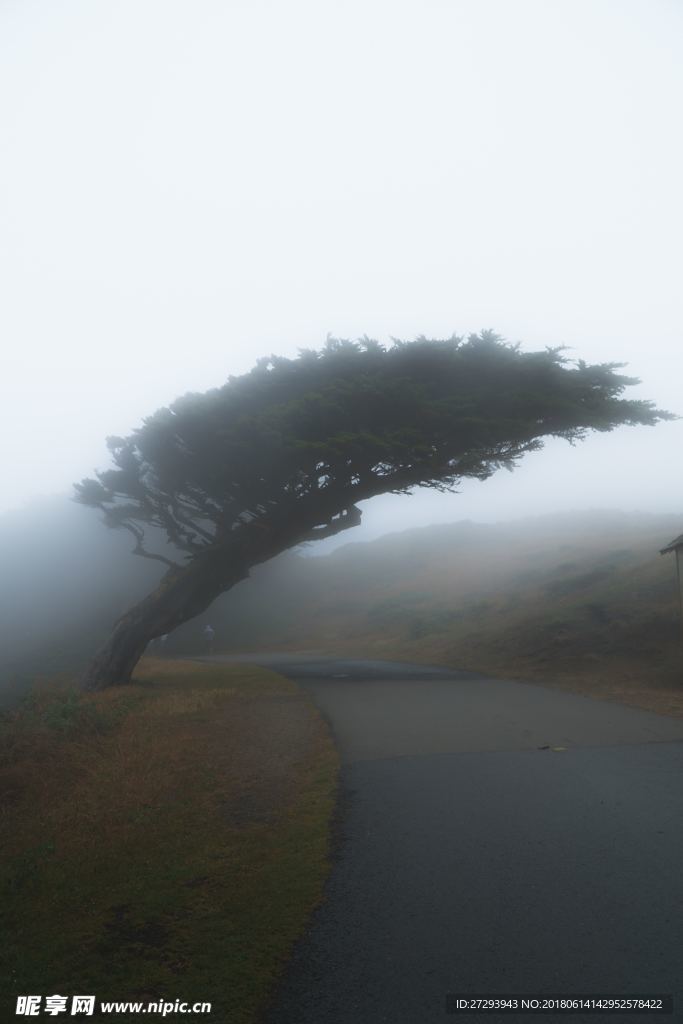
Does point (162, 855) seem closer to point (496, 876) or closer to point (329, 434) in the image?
point (496, 876)

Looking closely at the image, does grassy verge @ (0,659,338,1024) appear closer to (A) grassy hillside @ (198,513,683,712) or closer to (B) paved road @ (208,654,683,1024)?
(B) paved road @ (208,654,683,1024)

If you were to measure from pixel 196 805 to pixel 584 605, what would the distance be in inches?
804

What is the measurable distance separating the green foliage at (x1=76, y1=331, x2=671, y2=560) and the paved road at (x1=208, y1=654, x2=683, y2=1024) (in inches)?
400

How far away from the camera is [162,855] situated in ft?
18.9

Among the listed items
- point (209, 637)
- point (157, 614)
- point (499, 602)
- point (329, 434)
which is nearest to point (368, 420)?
point (329, 434)

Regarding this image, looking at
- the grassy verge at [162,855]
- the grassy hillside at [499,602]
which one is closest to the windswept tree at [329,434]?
the grassy hillside at [499,602]

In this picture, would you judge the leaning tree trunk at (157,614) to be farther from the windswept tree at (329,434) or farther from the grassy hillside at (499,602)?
the grassy hillside at (499,602)

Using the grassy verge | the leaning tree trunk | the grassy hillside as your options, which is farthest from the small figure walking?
the grassy verge

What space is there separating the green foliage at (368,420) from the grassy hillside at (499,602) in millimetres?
6251

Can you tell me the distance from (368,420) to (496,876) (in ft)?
49.7

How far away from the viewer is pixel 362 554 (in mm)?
66812

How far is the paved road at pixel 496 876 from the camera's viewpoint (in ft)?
11.9

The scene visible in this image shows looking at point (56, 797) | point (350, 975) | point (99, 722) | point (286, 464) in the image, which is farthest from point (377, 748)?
point (286, 464)

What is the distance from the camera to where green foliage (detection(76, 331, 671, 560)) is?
18609 millimetres
